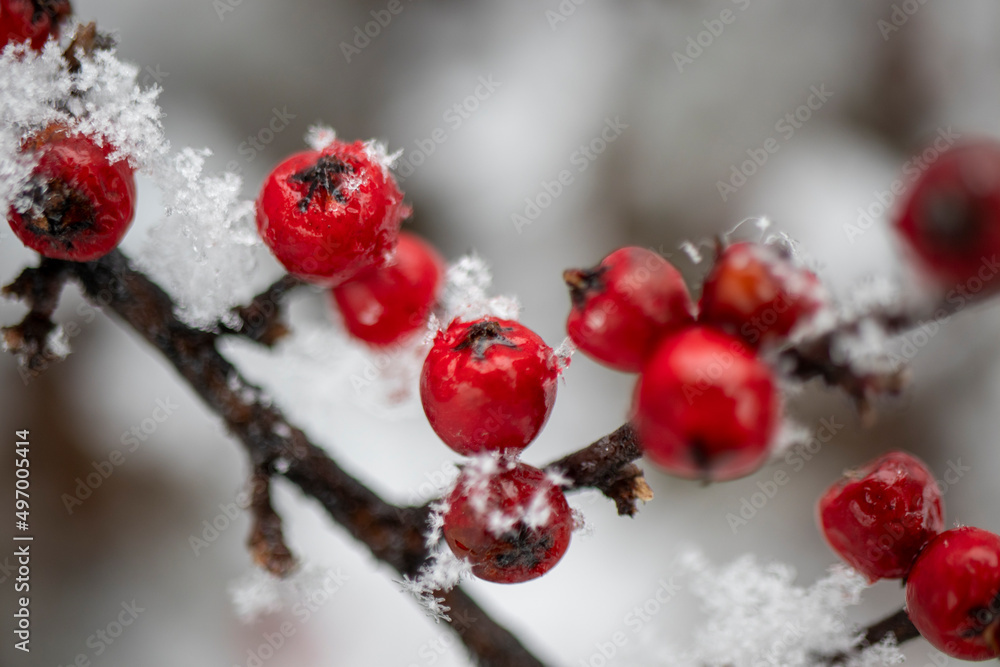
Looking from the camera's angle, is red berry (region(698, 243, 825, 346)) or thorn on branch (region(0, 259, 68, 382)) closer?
red berry (region(698, 243, 825, 346))

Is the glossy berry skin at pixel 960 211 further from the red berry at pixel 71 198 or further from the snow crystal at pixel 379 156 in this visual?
the red berry at pixel 71 198

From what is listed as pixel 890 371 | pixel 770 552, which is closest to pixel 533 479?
pixel 890 371

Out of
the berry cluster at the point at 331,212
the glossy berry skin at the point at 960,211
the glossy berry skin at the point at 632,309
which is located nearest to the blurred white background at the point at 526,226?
the berry cluster at the point at 331,212

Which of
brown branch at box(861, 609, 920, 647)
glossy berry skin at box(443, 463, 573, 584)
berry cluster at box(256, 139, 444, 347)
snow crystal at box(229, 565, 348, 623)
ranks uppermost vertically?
brown branch at box(861, 609, 920, 647)

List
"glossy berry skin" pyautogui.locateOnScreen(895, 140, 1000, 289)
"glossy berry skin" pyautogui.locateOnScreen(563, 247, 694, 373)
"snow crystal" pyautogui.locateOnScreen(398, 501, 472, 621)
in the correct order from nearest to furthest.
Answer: "glossy berry skin" pyautogui.locateOnScreen(895, 140, 1000, 289), "glossy berry skin" pyautogui.locateOnScreen(563, 247, 694, 373), "snow crystal" pyautogui.locateOnScreen(398, 501, 472, 621)

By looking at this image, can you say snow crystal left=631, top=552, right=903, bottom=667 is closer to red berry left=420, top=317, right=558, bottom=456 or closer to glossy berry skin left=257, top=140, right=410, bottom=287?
red berry left=420, top=317, right=558, bottom=456

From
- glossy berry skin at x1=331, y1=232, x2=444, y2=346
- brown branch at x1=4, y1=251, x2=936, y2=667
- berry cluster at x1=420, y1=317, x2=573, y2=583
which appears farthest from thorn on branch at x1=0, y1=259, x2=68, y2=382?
berry cluster at x1=420, y1=317, x2=573, y2=583
